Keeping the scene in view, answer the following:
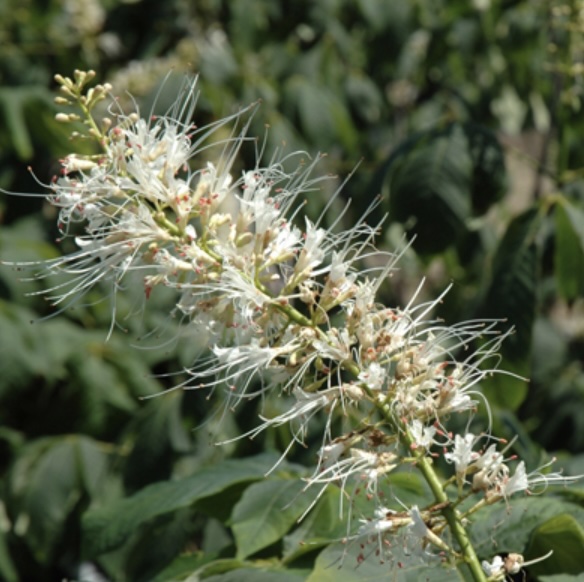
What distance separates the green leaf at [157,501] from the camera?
6.70ft

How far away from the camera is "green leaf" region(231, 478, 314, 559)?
1.90 meters

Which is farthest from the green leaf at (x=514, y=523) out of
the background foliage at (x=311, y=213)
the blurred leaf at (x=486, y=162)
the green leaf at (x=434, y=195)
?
the blurred leaf at (x=486, y=162)

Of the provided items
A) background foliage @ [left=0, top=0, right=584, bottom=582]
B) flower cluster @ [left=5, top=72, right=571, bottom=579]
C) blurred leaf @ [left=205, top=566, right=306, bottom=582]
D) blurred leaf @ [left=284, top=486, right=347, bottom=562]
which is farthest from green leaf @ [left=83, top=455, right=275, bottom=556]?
flower cluster @ [left=5, top=72, right=571, bottom=579]

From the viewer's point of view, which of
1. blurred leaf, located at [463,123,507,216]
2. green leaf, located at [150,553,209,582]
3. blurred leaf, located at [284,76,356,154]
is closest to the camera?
green leaf, located at [150,553,209,582]

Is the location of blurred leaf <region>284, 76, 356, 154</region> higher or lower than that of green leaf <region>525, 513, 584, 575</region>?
lower

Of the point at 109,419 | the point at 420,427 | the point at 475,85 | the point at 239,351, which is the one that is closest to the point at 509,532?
the point at 420,427

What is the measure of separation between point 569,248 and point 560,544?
1.25 meters

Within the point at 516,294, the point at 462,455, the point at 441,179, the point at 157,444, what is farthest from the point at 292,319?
the point at 157,444

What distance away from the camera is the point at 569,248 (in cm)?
284

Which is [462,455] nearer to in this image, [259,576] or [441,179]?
[259,576]

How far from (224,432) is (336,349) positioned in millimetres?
2025

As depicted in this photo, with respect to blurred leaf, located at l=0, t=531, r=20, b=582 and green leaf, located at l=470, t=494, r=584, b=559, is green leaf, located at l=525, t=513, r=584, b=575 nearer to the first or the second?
green leaf, located at l=470, t=494, r=584, b=559

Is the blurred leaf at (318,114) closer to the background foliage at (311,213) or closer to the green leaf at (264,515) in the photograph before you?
the background foliage at (311,213)

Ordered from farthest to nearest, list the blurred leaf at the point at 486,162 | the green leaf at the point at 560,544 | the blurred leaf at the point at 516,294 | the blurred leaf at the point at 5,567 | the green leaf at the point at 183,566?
the blurred leaf at the point at 5,567
the blurred leaf at the point at 486,162
the blurred leaf at the point at 516,294
the green leaf at the point at 183,566
the green leaf at the point at 560,544
